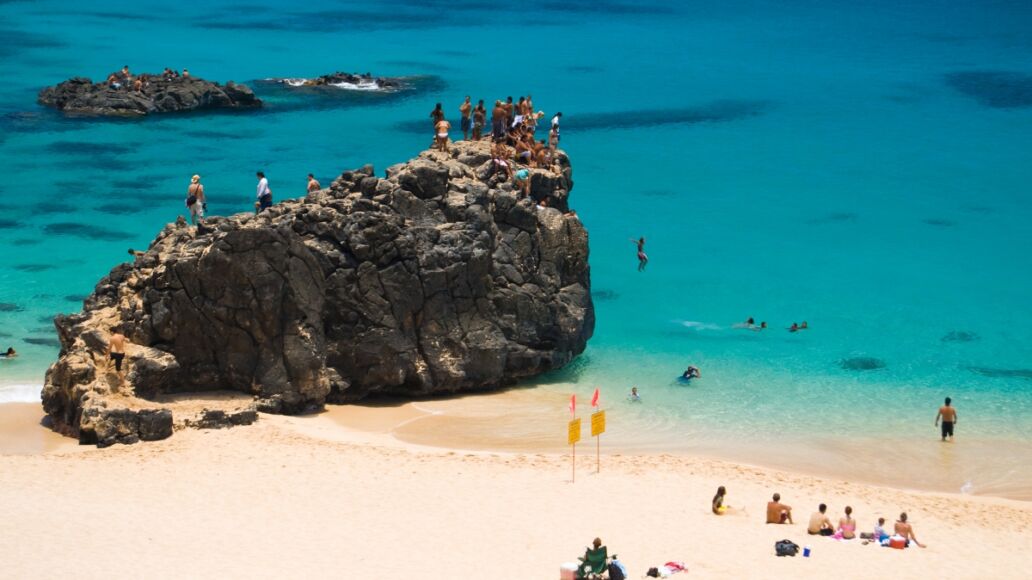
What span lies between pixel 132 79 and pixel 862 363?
43256 mm

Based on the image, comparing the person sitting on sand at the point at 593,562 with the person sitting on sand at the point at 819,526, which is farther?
the person sitting on sand at the point at 819,526

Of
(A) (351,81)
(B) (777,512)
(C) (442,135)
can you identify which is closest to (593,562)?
(B) (777,512)

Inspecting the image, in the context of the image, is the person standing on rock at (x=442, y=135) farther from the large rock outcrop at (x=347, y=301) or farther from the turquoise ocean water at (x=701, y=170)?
the turquoise ocean water at (x=701, y=170)

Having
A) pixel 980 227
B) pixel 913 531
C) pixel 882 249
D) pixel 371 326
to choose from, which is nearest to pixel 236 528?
pixel 371 326

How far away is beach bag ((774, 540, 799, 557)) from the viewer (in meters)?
24.0

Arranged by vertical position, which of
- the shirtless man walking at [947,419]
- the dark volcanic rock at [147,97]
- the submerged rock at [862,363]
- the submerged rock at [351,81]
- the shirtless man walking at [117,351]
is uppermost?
the submerged rock at [351,81]

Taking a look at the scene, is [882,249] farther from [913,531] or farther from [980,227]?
[913,531]

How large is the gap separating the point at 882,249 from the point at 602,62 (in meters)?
33.8

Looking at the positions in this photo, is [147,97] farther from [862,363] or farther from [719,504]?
[719,504]

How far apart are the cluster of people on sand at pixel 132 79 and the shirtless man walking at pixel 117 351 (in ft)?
132

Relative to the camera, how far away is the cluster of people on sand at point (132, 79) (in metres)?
67.2

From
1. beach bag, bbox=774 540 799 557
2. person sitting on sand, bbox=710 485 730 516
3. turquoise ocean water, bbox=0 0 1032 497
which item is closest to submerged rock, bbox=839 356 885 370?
turquoise ocean water, bbox=0 0 1032 497

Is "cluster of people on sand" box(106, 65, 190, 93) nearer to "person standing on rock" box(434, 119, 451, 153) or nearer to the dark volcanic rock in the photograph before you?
the dark volcanic rock

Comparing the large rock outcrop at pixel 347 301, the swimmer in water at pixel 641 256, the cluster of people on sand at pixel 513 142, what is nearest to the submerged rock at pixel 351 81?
the swimmer in water at pixel 641 256
